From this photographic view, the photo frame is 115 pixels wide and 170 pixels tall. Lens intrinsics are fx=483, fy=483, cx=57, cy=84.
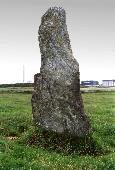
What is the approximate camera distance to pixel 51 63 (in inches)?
929

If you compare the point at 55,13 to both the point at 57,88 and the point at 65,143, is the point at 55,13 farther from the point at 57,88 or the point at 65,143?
the point at 65,143

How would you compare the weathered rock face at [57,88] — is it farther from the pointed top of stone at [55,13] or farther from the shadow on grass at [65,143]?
the pointed top of stone at [55,13]

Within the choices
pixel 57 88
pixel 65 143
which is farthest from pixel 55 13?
pixel 65 143

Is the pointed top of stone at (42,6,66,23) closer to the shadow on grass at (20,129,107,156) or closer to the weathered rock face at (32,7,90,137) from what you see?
the weathered rock face at (32,7,90,137)

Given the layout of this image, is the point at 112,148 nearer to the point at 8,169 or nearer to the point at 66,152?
the point at 66,152

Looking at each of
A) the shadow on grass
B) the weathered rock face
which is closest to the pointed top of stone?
the weathered rock face

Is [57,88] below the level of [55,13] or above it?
below

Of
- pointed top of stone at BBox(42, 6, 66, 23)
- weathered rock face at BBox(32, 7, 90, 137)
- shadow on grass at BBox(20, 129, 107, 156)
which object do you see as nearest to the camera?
shadow on grass at BBox(20, 129, 107, 156)

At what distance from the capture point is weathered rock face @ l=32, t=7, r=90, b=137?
74.6ft

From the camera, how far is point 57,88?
23.1 m

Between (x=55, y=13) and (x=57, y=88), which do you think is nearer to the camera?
(x=57, y=88)

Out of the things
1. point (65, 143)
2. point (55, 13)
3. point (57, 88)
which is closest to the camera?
point (65, 143)

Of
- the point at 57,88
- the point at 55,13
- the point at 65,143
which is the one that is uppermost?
the point at 55,13

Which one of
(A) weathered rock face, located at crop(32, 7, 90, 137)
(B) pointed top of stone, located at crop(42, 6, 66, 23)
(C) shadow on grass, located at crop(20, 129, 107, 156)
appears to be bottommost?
(C) shadow on grass, located at crop(20, 129, 107, 156)
